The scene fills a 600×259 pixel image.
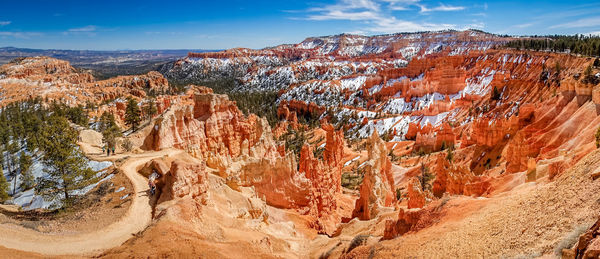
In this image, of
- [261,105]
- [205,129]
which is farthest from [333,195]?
[261,105]

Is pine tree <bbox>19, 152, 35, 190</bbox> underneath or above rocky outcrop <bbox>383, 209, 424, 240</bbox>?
underneath

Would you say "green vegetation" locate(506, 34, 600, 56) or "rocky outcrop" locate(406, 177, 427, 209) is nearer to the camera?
Result: "rocky outcrop" locate(406, 177, 427, 209)

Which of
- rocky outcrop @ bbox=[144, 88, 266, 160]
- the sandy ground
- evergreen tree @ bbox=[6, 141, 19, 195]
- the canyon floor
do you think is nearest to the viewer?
the canyon floor

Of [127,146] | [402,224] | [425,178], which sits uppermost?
[127,146]

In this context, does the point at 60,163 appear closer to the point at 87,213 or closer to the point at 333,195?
the point at 87,213

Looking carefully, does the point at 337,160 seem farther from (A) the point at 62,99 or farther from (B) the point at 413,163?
(A) the point at 62,99

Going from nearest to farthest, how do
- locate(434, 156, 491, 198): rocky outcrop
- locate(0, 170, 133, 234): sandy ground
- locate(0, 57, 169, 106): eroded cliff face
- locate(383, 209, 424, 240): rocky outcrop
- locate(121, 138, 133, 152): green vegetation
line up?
1. locate(0, 170, 133, 234): sandy ground
2. locate(383, 209, 424, 240): rocky outcrop
3. locate(434, 156, 491, 198): rocky outcrop
4. locate(121, 138, 133, 152): green vegetation
5. locate(0, 57, 169, 106): eroded cliff face

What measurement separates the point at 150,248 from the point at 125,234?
2724 mm

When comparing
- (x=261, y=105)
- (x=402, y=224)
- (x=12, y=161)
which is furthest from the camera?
(x=261, y=105)

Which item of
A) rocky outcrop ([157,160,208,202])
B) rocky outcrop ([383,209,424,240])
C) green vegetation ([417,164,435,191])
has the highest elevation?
rocky outcrop ([157,160,208,202])

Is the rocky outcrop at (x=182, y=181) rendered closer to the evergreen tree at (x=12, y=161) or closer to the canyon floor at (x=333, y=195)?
the canyon floor at (x=333, y=195)

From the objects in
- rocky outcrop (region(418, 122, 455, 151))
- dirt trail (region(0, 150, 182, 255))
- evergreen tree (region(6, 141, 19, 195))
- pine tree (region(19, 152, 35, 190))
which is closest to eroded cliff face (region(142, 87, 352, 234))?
dirt trail (region(0, 150, 182, 255))

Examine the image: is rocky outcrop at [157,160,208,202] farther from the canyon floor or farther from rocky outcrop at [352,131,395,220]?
rocky outcrop at [352,131,395,220]

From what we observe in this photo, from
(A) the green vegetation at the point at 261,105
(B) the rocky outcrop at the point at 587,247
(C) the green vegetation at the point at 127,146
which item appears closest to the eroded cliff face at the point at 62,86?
(A) the green vegetation at the point at 261,105
